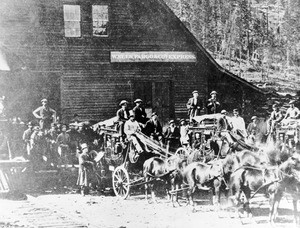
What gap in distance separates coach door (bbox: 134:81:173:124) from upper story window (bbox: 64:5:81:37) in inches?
122

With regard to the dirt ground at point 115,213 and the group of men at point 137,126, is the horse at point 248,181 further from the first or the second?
the group of men at point 137,126

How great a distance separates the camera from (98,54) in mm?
18078

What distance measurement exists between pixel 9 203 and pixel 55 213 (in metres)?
1.57

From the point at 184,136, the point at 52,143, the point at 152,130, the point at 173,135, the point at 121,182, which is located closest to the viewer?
the point at 121,182

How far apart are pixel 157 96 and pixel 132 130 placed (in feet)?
24.0

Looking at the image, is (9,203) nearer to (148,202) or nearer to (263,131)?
(148,202)

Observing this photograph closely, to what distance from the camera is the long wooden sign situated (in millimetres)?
18125

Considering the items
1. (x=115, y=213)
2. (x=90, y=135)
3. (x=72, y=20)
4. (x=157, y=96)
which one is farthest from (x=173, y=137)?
(x=72, y=20)

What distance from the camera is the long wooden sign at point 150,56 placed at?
1812 centimetres

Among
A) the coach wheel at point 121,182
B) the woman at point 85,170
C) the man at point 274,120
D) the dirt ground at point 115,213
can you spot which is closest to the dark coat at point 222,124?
the dirt ground at point 115,213

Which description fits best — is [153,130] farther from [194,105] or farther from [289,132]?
[289,132]

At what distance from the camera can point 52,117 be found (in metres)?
16.0

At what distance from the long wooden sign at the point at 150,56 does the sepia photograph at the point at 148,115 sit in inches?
2.3

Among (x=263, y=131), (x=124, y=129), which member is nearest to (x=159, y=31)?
(x=263, y=131)
